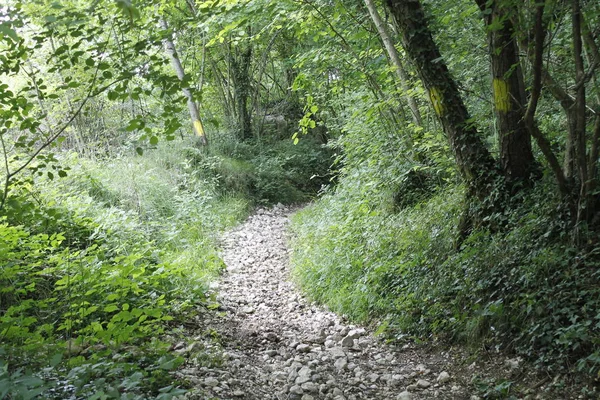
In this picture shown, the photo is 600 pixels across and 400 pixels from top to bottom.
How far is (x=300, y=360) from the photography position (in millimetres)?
4965

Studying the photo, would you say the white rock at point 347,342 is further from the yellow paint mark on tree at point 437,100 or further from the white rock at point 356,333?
the yellow paint mark on tree at point 437,100

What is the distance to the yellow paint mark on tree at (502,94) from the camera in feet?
17.2

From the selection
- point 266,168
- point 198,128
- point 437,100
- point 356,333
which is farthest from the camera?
point 266,168

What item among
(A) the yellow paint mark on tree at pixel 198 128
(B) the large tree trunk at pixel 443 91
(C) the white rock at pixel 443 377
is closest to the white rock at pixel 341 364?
(C) the white rock at pixel 443 377

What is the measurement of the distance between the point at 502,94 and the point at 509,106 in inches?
5.8

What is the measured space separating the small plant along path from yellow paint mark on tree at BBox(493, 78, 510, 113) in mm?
2630

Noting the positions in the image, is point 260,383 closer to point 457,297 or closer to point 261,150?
point 457,297

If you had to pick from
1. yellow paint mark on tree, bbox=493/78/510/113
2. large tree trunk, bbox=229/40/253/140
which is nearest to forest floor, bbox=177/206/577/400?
yellow paint mark on tree, bbox=493/78/510/113

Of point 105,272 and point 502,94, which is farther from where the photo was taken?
point 105,272

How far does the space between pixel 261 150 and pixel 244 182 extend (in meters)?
2.63

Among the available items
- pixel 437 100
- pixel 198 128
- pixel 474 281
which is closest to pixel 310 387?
pixel 474 281

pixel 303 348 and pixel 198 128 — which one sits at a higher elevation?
pixel 198 128

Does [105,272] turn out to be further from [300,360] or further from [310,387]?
[310,387]

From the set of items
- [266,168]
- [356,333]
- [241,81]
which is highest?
[241,81]
